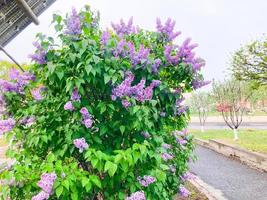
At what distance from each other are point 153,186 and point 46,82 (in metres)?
1.47

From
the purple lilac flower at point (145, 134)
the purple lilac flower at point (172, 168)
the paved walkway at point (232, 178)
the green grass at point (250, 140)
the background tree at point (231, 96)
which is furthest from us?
the background tree at point (231, 96)

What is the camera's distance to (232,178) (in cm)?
1012

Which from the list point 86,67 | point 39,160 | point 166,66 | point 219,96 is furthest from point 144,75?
point 219,96

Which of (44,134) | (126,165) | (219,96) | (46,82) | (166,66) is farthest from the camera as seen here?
(219,96)

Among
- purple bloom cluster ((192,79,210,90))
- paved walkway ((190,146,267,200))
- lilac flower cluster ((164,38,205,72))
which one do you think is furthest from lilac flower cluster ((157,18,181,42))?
paved walkway ((190,146,267,200))

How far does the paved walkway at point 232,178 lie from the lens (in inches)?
324

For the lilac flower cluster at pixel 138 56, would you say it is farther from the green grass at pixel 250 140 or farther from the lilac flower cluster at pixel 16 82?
the green grass at pixel 250 140

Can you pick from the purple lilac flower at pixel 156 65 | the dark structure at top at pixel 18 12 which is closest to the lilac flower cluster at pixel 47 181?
the purple lilac flower at pixel 156 65

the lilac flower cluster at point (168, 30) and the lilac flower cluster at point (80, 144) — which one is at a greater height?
the lilac flower cluster at point (168, 30)

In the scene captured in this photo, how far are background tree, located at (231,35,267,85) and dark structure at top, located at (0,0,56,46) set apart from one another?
7906 mm

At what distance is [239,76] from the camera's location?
13727mm

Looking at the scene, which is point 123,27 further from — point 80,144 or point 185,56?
point 80,144

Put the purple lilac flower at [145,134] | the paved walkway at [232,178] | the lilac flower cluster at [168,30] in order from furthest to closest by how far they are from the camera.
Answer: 1. the paved walkway at [232,178]
2. the lilac flower cluster at [168,30]
3. the purple lilac flower at [145,134]

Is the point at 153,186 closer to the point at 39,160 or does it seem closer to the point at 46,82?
the point at 39,160
